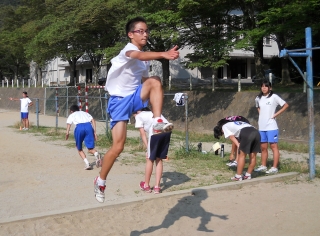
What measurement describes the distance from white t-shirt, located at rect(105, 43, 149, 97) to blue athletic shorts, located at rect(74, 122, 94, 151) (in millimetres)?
5210

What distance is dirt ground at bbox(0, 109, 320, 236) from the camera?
18.8 feet

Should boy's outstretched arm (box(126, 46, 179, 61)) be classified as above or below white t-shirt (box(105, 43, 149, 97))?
above

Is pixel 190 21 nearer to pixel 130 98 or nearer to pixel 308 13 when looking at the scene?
pixel 308 13

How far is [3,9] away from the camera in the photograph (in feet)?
162

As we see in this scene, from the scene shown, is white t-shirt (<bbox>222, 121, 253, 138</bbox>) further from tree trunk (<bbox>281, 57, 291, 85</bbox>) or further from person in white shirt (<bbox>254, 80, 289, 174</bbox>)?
tree trunk (<bbox>281, 57, 291, 85</bbox>)

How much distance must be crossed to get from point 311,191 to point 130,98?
425 cm

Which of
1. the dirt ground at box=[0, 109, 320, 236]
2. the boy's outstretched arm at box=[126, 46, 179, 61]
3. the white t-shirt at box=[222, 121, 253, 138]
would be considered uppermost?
the boy's outstretched arm at box=[126, 46, 179, 61]

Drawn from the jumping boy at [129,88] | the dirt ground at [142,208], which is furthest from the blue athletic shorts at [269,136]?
the jumping boy at [129,88]

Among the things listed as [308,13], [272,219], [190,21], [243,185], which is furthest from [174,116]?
[272,219]

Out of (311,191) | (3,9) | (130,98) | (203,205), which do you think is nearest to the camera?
(130,98)

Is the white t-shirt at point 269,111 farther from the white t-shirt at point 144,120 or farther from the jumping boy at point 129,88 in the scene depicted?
the jumping boy at point 129,88

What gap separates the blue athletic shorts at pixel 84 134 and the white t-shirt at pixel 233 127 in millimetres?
3447

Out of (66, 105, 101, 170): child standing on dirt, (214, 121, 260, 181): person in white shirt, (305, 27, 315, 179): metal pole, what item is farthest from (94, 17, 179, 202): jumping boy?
(66, 105, 101, 170): child standing on dirt

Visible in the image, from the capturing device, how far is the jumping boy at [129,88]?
490 centimetres
